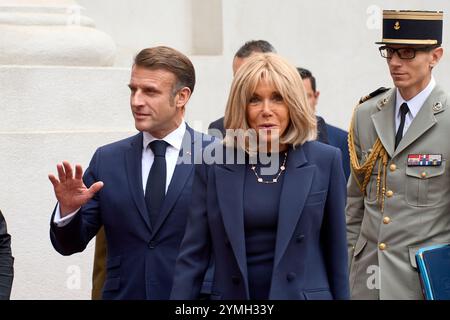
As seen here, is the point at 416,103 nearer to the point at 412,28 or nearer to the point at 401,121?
the point at 401,121

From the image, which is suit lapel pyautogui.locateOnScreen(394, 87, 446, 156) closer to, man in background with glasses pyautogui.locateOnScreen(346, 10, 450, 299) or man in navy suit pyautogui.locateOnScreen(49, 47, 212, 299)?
man in background with glasses pyautogui.locateOnScreen(346, 10, 450, 299)

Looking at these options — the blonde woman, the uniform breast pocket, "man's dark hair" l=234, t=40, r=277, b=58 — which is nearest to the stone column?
"man's dark hair" l=234, t=40, r=277, b=58

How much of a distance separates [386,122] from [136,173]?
129cm

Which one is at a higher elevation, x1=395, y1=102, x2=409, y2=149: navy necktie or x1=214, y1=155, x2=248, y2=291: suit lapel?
x1=395, y1=102, x2=409, y2=149: navy necktie

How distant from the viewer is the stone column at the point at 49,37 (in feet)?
24.3

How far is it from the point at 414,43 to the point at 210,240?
1706 millimetres

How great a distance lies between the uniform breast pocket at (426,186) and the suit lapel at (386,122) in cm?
19

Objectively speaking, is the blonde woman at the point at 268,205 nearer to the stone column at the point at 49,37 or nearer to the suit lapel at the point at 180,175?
the suit lapel at the point at 180,175

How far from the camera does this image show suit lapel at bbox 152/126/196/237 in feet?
17.0

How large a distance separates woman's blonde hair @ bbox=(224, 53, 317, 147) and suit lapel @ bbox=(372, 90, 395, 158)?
1275 millimetres

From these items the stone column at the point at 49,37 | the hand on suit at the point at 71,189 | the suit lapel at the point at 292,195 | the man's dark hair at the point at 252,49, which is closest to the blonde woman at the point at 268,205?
the suit lapel at the point at 292,195

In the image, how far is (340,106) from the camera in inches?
416
